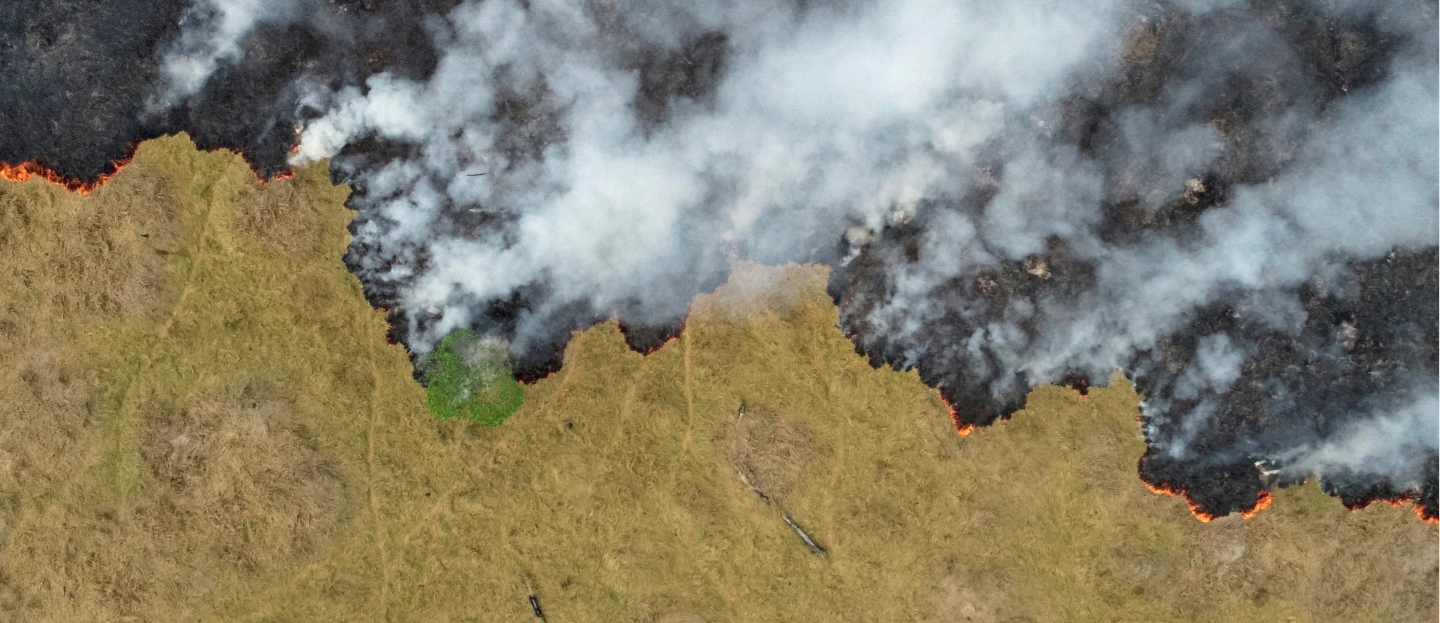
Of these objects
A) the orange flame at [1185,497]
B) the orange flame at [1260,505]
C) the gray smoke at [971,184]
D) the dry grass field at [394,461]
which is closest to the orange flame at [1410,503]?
the gray smoke at [971,184]

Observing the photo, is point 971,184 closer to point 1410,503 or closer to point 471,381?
point 1410,503

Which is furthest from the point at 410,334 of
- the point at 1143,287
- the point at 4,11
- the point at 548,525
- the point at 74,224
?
the point at 1143,287

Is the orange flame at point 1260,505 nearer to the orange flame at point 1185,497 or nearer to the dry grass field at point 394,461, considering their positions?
the orange flame at point 1185,497

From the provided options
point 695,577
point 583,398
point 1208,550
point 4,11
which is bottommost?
point 1208,550

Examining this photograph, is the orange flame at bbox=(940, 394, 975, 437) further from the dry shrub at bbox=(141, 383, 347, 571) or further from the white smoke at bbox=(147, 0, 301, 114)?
the white smoke at bbox=(147, 0, 301, 114)

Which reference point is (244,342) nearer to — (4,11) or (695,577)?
(4,11)

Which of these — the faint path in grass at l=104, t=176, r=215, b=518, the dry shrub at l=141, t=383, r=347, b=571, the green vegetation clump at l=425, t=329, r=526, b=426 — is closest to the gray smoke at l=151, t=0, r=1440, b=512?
the green vegetation clump at l=425, t=329, r=526, b=426

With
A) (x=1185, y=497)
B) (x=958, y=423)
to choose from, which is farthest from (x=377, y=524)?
(x=1185, y=497)
